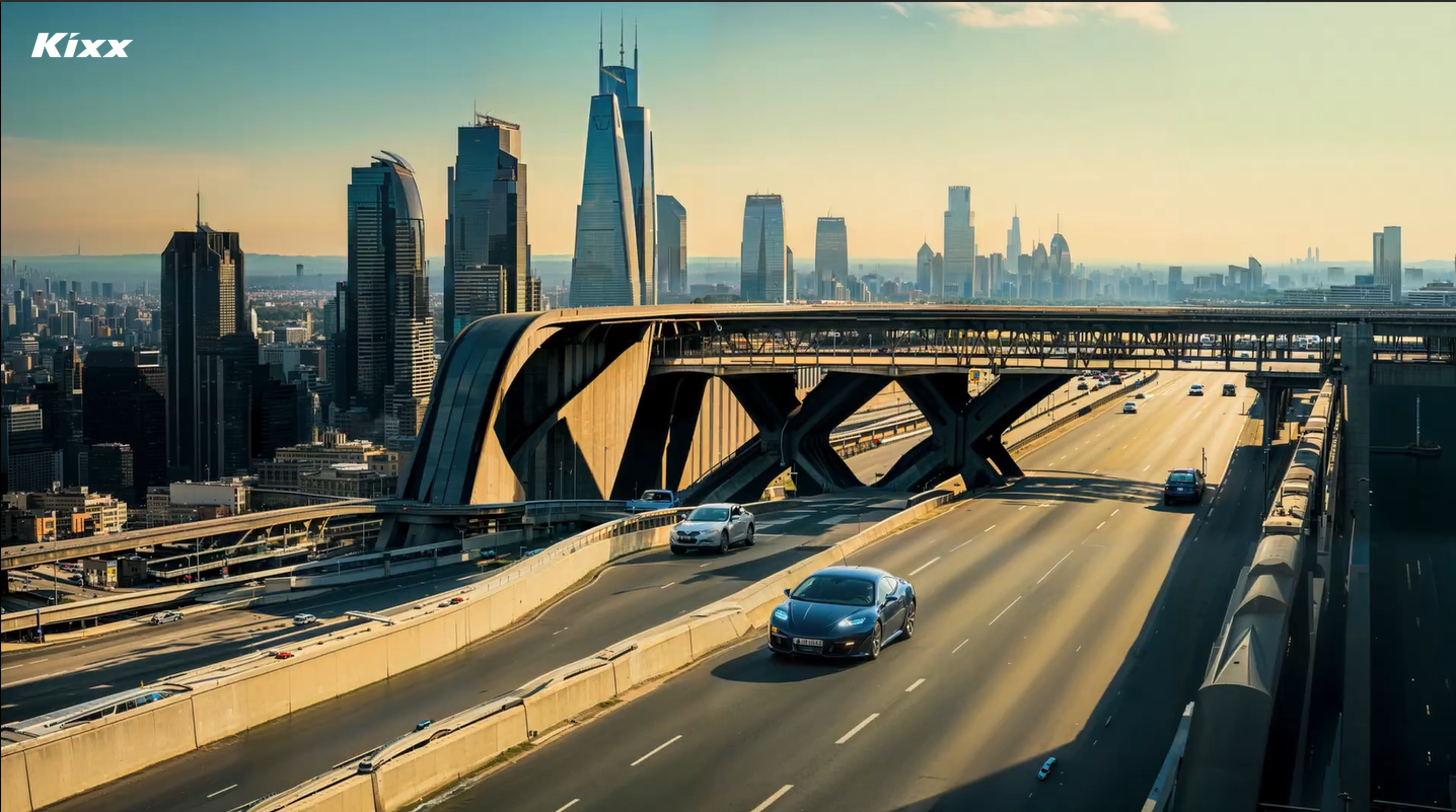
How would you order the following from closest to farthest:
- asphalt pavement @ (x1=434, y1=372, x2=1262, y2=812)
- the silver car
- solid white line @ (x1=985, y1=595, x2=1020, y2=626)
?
asphalt pavement @ (x1=434, y1=372, x2=1262, y2=812), solid white line @ (x1=985, y1=595, x2=1020, y2=626), the silver car

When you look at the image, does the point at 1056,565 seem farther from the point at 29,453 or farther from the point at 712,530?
the point at 29,453

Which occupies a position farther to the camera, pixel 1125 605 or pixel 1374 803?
pixel 1125 605

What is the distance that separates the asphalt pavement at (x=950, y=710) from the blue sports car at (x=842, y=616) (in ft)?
0.90

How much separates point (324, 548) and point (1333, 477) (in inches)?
1470

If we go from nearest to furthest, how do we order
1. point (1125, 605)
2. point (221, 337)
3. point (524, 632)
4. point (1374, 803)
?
point (1374, 803) → point (524, 632) → point (1125, 605) → point (221, 337)

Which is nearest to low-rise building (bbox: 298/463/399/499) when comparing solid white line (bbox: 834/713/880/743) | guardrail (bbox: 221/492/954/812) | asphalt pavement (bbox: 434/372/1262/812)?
asphalt pavement (bbox: 434/372/1262/812)

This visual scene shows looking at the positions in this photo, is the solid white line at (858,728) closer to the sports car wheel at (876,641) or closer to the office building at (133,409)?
the sports car wheel at (876,641)

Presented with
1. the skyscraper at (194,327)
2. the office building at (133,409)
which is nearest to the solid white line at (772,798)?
the office building at (133,409)

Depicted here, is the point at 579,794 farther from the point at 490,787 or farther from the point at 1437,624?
the point at 1437,624

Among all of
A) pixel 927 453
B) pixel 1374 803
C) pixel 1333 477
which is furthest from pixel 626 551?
pixel 927 453

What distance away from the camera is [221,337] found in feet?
618

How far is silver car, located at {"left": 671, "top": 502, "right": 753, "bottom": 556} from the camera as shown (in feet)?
109

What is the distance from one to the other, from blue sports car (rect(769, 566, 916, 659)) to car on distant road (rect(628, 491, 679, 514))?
22.3 meters

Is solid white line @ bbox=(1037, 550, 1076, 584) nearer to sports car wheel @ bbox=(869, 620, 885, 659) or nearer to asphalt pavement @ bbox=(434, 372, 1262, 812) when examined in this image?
asphalt pavement @ bbox=(434, 372, 1262, 812)
